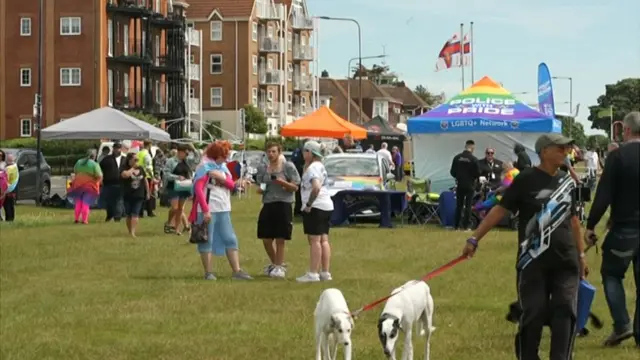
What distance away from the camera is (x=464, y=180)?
2498 centimetres

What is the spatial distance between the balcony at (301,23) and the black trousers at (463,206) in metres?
89.2

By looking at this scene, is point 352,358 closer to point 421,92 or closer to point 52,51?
point 52,51

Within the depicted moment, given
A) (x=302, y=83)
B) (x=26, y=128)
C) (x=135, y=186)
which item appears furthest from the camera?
(x=302, y=83)

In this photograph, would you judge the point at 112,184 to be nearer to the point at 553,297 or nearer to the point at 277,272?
the point at 277,272

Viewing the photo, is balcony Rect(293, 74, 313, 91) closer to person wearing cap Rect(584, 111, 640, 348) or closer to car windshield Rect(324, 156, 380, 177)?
car windshield Rect(324, 156, 380, 177)

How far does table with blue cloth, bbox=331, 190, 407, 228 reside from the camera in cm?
2633

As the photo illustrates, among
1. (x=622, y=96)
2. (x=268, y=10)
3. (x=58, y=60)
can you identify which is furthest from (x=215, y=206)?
(x=622, y=96)

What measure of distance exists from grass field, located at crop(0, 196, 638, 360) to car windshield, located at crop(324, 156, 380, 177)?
5.18m

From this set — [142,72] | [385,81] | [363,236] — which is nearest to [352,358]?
[363,236]

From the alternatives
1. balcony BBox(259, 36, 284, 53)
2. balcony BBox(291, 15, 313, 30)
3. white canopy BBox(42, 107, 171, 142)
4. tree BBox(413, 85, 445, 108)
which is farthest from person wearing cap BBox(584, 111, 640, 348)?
tree BBox(413, 85, 445, 108)

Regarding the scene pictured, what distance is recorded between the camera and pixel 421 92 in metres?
182

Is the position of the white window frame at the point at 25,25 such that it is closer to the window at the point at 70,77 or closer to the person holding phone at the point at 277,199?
the window at the point at 70,77

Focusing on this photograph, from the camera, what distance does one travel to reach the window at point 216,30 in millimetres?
100812

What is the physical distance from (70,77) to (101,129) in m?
37.9
